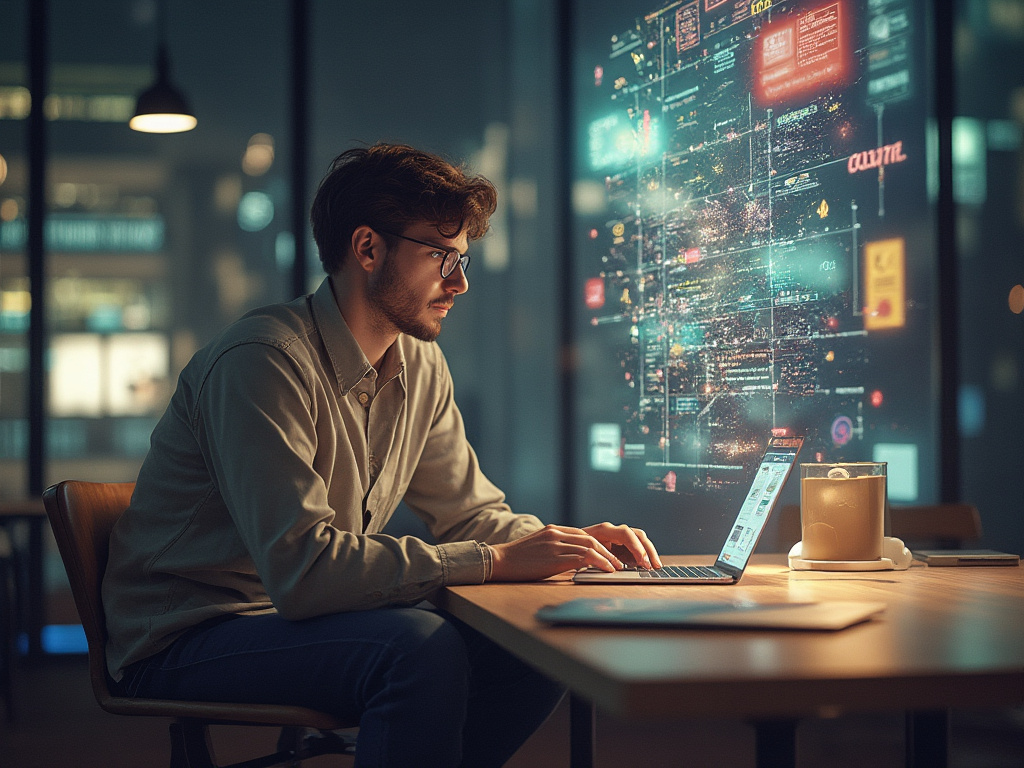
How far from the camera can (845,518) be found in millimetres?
1658

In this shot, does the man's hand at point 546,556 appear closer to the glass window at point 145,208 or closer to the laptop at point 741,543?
the laptop at point 741,543

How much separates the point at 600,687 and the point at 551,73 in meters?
3.87

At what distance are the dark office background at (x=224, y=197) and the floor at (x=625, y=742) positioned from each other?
3.75 feet

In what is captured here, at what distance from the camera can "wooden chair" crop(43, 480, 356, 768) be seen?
147 centimetres

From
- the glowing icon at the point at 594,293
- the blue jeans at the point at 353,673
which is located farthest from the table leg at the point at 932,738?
the glowing icon at the point at 594,293

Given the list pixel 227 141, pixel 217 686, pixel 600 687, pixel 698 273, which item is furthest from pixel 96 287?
pixel 600 687

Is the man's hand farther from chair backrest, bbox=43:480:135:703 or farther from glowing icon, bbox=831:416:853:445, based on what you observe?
glowing icon, bbox=831:416:853:445

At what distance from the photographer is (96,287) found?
4453 millimetres

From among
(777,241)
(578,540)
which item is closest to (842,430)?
(777,241)

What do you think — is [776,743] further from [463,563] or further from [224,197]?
[224,197]

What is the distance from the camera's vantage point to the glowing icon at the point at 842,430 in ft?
7.36

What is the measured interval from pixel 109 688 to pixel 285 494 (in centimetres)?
49

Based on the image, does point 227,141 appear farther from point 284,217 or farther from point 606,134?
point 606,134

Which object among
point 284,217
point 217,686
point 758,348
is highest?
point 284,217
